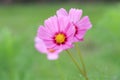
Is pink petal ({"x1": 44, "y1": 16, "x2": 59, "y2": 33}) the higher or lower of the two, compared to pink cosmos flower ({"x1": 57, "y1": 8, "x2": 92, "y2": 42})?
higher

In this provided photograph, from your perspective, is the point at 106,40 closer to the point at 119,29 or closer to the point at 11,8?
the point at 119,29

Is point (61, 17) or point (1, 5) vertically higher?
point (61, 17)

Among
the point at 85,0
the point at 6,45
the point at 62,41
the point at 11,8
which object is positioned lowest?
the point at 85,0

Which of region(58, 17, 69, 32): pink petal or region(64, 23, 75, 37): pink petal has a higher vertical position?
region(58, 17, 69, 32): pink petal

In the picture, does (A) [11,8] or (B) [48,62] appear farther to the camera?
(A) [11,8]

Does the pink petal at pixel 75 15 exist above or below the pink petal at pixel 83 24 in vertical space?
above

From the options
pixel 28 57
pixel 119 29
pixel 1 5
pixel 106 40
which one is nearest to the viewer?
pixel 28 57

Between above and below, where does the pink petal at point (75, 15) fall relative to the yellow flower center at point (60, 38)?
above

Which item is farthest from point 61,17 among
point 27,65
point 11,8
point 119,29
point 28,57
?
point 11,8
